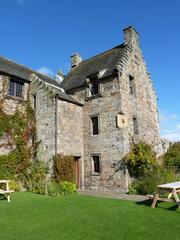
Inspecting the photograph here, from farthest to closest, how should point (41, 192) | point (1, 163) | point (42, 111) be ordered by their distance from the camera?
1. point (42, 111)
2. point (1, 163)
3. point (41, 192)

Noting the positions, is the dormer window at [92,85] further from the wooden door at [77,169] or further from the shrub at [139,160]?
the shrub at [139,160]

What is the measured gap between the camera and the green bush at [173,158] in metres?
19.6

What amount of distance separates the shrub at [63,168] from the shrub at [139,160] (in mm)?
3554

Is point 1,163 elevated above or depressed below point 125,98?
below

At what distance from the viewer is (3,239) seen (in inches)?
230

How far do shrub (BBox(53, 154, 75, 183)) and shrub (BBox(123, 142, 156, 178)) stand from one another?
11.7 ft

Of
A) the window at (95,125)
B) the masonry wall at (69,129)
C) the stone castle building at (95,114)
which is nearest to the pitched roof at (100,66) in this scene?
the stone castle building at (95,114)

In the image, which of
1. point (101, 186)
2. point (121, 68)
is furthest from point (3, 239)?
point (121, 68)

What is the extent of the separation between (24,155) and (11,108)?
3468mm

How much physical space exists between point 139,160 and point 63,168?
4.80 m

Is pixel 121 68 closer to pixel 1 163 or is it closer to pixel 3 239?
pixel 1 163

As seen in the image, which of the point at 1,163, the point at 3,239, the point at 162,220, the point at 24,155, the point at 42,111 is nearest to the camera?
the point at 3,239

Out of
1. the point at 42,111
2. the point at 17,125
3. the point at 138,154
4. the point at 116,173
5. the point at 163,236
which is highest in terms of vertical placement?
the point at 42,111

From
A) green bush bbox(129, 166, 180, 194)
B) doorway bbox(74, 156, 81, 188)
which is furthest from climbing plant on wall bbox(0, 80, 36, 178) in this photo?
green bush bbox(129, 166, 180, 194)
